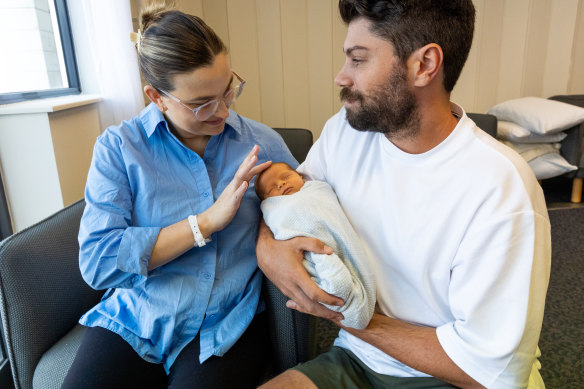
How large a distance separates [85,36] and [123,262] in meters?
1.74

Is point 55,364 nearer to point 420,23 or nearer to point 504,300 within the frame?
point 504,300

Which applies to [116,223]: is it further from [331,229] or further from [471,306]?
[471,306]

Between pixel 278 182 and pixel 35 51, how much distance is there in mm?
1724

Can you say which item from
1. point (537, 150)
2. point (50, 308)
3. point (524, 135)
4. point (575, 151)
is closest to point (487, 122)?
point (524, 135)

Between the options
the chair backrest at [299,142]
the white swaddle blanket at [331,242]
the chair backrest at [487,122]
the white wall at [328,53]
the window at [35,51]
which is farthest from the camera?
the white wall at [328,53]

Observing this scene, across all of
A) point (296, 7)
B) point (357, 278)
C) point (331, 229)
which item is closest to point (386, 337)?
point (357, 278)

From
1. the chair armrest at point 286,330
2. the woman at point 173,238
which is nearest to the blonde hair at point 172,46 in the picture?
the woman at point 173,238

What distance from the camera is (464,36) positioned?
46.6 inches

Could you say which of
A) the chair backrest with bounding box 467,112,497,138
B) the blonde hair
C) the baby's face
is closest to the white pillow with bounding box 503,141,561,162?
the chair backrest with bounding box 467,112,497,138

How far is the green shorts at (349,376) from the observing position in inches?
44.8

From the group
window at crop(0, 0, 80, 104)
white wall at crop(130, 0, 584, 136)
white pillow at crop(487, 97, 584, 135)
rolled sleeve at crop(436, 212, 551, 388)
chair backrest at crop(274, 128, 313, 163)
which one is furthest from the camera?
white wall at crop(130, 0, 584, 136)

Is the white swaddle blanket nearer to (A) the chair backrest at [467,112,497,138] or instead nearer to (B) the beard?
(B) the beard

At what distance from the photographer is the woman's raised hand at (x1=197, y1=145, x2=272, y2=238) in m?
1.22

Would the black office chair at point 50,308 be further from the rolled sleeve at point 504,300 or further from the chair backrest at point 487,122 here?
the chair backrest at point 487,122
